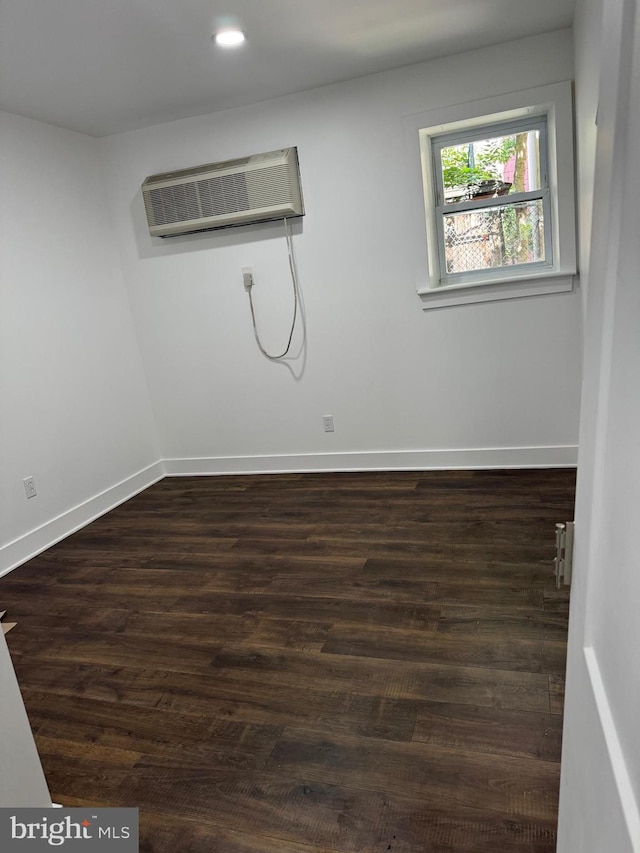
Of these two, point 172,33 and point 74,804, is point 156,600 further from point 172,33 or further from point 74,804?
point 172,33

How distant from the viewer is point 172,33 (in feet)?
8.18

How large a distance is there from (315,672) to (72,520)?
7.26ft

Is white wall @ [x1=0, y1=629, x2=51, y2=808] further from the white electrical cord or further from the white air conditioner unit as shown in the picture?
the white air conditioner unit

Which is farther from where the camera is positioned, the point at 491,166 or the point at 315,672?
the point at 491,166

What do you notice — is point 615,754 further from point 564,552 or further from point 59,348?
point 59,348

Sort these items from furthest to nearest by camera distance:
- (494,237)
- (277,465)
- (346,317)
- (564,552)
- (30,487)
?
1. (277,465)
2. (346,317)
3. (494,237)
4. (30,487)
5. (564,552)

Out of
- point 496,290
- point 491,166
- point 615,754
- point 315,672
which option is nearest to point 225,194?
point 491,166

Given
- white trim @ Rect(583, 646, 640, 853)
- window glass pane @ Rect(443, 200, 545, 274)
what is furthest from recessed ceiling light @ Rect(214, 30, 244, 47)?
white trim @ Rect(583, 646, 640, 853)

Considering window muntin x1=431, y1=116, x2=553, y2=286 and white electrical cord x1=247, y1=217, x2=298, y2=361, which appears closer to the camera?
window muntin x1=431, y1=116, x2=553, y2=286

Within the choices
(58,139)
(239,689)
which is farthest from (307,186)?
(239,689)

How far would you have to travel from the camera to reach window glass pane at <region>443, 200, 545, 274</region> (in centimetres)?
337

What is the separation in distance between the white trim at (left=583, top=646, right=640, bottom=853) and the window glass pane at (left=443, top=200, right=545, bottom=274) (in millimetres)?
3092

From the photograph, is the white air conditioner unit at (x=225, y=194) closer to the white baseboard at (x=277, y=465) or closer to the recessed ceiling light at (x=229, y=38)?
the recessed ceiling light at (x=229, y=38)

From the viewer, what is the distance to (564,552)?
1.01 metres
